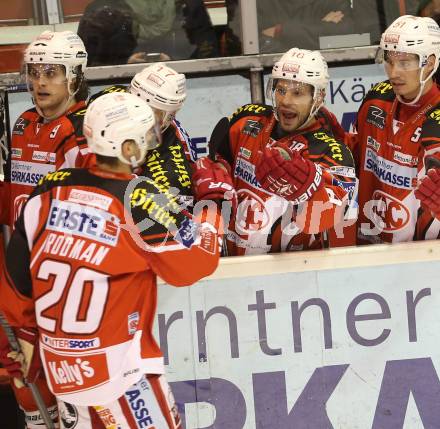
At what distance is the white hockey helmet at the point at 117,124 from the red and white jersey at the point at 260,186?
98 centimetres

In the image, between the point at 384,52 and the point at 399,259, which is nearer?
the point at 399,259

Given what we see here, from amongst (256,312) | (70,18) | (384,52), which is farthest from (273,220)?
(70,18)

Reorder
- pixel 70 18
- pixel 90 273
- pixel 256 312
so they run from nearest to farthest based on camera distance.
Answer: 1. pixel 90 273
2. pixel 256 312
3. pixel 70 18

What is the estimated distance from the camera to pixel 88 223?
10.3 feet

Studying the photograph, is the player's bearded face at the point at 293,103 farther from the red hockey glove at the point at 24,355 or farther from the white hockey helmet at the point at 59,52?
the red hockey glove at the point at 24,355

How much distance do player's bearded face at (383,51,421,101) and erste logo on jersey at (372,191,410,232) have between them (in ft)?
1.38

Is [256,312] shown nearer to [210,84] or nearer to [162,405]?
[162,405]

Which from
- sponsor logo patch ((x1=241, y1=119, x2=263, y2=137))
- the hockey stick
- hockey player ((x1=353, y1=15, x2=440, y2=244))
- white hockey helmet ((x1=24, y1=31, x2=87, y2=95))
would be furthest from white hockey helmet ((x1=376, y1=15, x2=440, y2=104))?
the hockey stick

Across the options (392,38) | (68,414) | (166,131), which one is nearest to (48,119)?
(166,131)

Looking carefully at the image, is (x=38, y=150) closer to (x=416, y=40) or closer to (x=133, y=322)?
(x=133, y=322)

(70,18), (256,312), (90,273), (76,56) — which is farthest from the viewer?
(70,18)

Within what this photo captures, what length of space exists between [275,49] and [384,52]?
4.12 feet

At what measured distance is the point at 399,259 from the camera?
13.0ft

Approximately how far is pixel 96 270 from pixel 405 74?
Result: 172cm
